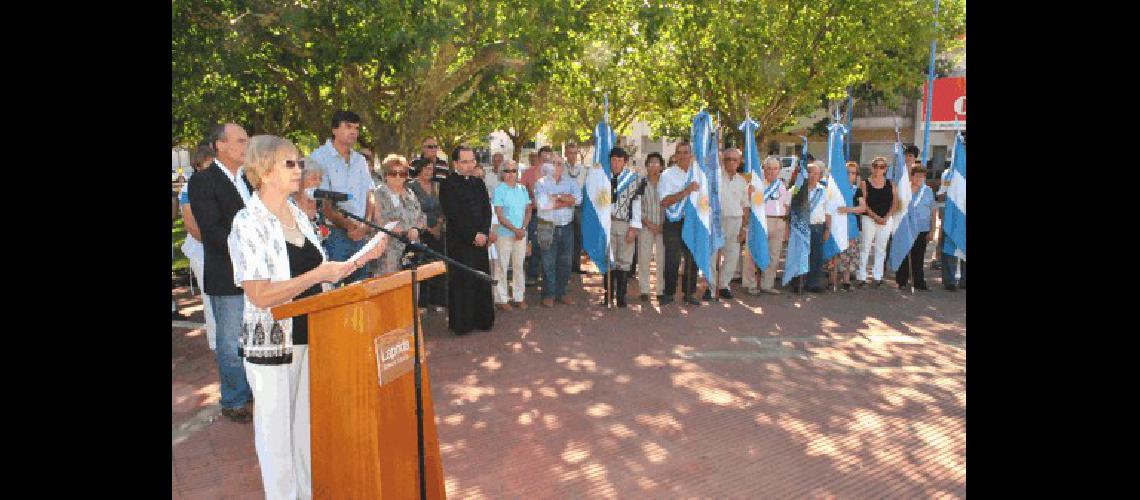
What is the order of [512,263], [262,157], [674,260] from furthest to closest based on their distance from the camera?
[674,260] < [512,263] < [262,157]

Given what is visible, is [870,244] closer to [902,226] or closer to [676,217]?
[902,226]

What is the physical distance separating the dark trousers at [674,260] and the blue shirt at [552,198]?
4.34ft

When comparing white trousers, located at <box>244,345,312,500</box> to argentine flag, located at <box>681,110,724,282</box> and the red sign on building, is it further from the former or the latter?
the red sign on building

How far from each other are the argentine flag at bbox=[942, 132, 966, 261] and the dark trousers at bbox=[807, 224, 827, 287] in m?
2.15

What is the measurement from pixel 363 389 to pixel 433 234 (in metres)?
5.62

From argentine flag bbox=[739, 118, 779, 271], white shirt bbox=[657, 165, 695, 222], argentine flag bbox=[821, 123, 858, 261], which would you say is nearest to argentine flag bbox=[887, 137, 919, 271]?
argentine flag bbox=[821, 123, 858, 261]

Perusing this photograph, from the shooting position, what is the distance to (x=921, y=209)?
36.8 feet

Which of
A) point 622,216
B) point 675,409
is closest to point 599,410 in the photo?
point 675,409

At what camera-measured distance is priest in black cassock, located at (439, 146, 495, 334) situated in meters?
8.03

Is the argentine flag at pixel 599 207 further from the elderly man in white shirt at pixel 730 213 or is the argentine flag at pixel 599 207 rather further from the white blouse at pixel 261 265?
the white blouse at pixel 261 265

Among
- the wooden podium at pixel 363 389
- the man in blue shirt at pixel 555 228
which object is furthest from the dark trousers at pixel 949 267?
the wooden podium at pixel 363 389

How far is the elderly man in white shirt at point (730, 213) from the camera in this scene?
10.3 meters
